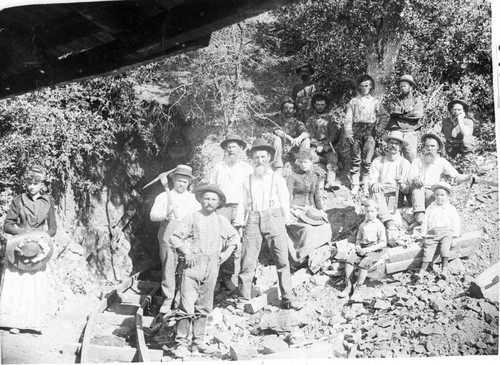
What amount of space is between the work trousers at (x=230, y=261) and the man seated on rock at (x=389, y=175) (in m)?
1.95

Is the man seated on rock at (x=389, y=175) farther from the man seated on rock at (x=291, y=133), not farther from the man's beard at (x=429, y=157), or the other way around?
the man seated on rock at (x=291, y=133)

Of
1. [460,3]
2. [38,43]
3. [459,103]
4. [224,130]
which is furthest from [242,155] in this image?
[38,43]

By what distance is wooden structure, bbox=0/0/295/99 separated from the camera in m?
2.48

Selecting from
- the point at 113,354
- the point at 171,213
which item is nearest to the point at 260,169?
the point at 171,213

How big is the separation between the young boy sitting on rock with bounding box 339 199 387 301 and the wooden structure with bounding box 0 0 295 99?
3.96 metres

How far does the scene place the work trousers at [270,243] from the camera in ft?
19.3

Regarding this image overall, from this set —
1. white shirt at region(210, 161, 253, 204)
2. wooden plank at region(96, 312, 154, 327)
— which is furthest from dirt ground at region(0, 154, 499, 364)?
white shirt at region(210, 161, 253, 204)

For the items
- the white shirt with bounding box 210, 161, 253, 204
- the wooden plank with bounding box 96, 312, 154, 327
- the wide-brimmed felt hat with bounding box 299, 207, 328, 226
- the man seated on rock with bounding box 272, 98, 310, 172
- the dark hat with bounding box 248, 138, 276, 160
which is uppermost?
the man seated on rock with bounding box 272, 98, 310, 172

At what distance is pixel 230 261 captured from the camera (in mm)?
6547

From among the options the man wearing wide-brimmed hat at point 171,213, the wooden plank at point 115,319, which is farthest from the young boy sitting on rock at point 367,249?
the wooden plank at point 115,319

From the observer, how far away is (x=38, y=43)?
2613mm

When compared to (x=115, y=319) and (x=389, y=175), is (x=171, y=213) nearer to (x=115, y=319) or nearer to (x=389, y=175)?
(x=115, y=319)

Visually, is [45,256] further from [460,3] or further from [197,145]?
[460,3]

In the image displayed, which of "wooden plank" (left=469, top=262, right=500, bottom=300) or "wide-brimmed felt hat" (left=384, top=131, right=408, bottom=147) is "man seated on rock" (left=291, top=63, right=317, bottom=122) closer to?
"wide-brimmed felt hat" (left=384, top=131, right=408, bottom=147)
